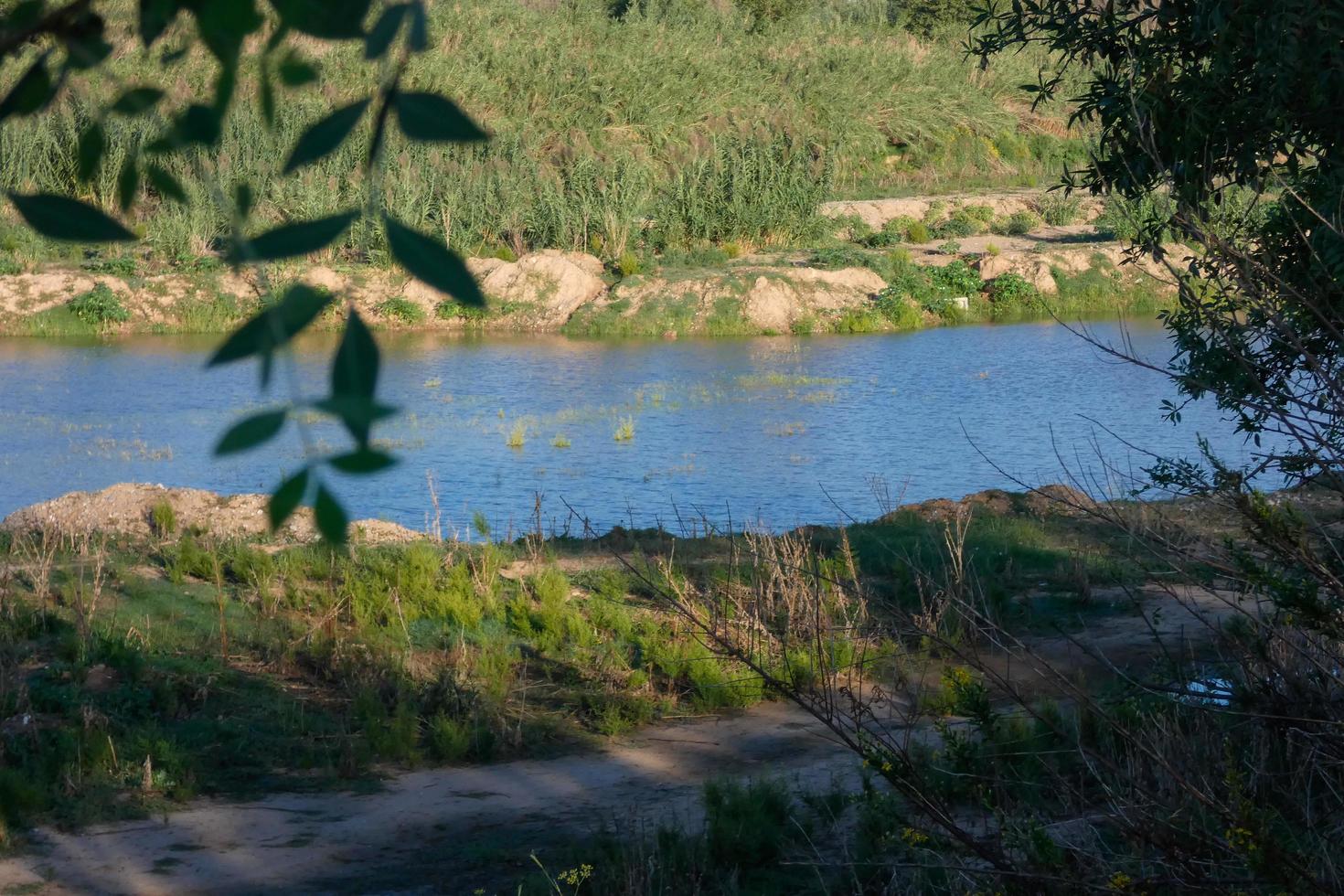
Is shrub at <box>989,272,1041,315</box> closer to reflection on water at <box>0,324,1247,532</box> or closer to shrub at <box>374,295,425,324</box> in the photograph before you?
reflection on water at <box>0,324,1247,532</box>

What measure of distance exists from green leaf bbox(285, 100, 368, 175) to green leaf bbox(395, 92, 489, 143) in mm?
33

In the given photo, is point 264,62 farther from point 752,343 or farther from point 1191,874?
point 752,343

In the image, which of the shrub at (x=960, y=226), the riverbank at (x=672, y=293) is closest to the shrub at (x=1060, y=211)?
the shrub at (x=960, y=226)

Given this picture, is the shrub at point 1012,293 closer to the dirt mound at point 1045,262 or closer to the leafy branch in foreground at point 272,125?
the dirt mound at point 1045,262

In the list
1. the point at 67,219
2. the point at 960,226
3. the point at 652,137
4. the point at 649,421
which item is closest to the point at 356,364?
the point at 67,219

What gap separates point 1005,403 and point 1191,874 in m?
14.8

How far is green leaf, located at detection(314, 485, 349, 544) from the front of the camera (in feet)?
3.22

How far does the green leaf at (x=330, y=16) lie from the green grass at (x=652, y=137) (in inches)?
770

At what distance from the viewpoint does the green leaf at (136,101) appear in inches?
47.2

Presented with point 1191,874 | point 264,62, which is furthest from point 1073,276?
point 264,62

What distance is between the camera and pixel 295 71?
1.14m

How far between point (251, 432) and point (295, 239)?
0.66 ft

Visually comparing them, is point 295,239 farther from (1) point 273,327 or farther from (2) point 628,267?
(2) point 628,267

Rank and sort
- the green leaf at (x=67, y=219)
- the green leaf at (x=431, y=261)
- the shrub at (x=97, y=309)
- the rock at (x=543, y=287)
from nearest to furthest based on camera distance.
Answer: the green leaf at (x=431, y=261) < the green leaf at (x=67, y=219) < the shrub at (x=97, y=309) < the rock at (x=543, y=287)
